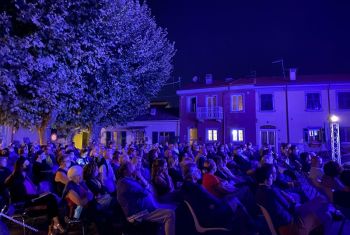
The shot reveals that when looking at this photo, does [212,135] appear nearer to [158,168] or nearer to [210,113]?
[210,113]

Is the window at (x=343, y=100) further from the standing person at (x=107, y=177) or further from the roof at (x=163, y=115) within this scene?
the standing person at (x=107, y=177)

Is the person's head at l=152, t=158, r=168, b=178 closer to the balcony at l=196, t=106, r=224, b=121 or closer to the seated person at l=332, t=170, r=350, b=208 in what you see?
the seated person at l=332, t=170, r=350, b=208

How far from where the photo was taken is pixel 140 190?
188 inches

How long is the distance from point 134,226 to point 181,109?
25926mm

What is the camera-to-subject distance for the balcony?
2814 centimetres

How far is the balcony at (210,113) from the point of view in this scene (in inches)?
1108

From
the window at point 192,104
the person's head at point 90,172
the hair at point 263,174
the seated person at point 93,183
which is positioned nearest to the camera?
the hair at point 263,174

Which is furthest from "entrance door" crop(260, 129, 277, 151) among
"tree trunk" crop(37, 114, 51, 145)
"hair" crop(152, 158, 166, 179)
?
"hair" crop(152, 158, 166, 179)

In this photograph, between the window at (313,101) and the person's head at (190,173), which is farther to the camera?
the window at (313,101)

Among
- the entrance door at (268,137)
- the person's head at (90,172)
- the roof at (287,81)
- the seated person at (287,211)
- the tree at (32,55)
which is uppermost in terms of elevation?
the roof at (287,81)

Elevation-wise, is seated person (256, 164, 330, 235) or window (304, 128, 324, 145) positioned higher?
window (304, 128, 324, 145)

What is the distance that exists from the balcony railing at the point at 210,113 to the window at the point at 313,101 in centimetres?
677

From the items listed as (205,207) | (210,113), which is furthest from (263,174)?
(210,113)

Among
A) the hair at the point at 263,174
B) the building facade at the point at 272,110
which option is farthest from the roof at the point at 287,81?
the hair at the point at 263,174
